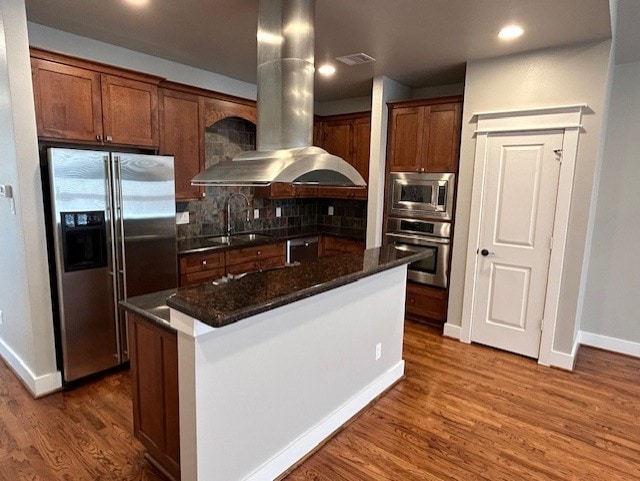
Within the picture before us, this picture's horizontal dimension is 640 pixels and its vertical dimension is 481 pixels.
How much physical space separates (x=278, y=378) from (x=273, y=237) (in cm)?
260

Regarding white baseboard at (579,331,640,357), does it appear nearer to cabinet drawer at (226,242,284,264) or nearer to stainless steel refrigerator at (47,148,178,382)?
cabinet drawer at (226,242,284,264)

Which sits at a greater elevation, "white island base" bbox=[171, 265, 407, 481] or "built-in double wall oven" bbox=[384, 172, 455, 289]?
"built-in double wall oven" bbox=[384, 172, 455, 289]

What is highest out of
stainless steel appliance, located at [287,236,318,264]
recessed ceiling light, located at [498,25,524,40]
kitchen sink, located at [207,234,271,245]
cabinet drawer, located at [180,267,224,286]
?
recessed ceiling light, located at [498,25,524,40]

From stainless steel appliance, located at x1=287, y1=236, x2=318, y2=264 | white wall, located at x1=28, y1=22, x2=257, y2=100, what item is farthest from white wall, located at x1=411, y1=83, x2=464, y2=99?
stainless steel appliance, located at x1=287, y1=236, x2=318, y2=264

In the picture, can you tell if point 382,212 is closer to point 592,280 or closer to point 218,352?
point 592,280

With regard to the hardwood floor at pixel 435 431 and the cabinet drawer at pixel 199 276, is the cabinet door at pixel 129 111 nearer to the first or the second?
the cabinet drawer at pixel 199 276

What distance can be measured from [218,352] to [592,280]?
392cm

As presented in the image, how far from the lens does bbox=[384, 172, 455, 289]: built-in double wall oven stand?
156 inches

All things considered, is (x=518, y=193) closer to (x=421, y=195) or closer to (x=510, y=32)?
(x=421, y=195)

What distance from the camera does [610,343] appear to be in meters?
3.83

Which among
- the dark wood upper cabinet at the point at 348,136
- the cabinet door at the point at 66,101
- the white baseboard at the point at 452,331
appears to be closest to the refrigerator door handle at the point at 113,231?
the cabinet door at the point at 66,101

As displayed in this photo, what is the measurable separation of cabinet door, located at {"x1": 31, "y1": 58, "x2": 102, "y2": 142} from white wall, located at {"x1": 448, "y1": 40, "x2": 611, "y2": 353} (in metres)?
3.22

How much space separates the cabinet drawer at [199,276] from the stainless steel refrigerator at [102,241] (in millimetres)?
259

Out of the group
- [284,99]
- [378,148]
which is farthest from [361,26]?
[378,148]
